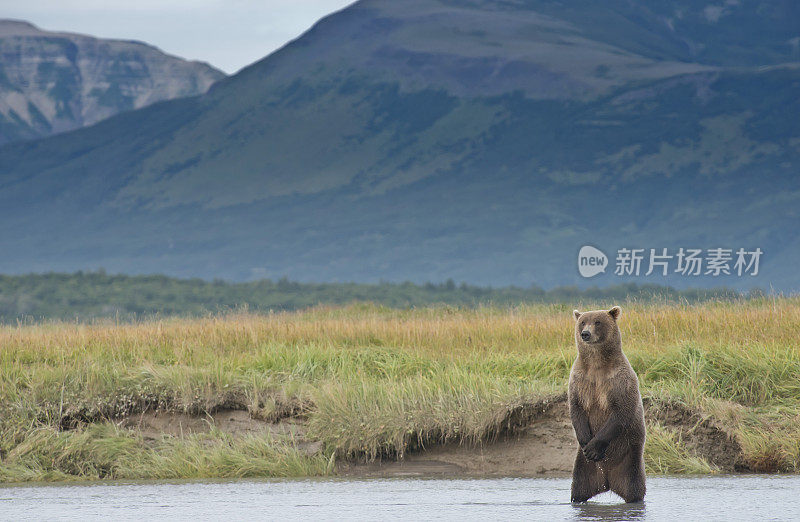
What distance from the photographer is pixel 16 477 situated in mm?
13297

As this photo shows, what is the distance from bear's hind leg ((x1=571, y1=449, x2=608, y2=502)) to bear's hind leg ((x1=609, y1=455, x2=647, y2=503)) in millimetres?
112

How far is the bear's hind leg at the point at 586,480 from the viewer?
9.48 m

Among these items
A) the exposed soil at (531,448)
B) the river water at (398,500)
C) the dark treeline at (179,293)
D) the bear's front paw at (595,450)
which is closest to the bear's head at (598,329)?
the bear's front paw at (595,450)

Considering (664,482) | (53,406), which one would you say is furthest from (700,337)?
(53,406)

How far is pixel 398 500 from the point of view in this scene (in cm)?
1073

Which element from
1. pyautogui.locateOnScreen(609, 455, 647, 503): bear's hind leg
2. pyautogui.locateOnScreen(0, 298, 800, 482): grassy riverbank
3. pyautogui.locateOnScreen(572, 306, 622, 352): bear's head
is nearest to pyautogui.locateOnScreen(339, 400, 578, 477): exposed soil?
pyautogui.locateOnScreen(0, 298, 800, 482): grassy riverbank

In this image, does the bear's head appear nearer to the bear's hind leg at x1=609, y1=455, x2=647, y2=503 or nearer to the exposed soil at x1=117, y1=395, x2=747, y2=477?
the bear's hind leg at x1=609, y1=455, x2=647, y2=503

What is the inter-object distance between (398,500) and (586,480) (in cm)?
195

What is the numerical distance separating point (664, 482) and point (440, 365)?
468 centimetres

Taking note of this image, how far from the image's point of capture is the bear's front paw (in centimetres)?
884

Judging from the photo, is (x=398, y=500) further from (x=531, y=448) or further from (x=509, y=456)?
(x=531, y=448)

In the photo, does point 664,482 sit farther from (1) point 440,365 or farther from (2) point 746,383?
(1) point 440,365

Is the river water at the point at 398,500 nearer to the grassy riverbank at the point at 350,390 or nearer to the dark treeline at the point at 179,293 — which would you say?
the grassy riverbank at the point at 350,390

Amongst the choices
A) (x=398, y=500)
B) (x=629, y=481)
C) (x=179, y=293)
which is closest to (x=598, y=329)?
(x=629, y=481)
